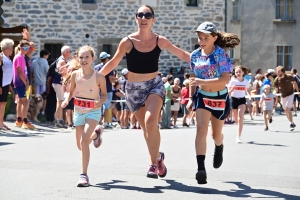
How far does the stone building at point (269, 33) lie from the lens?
139ft

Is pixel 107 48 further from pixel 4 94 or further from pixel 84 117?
pixel 84 117

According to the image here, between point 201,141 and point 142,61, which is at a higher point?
point 142,61

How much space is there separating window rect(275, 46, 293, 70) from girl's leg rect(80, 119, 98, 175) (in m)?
34.3

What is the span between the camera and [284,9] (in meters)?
42.5

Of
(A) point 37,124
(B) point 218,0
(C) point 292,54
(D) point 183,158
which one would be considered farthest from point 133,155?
(C) point 292,54

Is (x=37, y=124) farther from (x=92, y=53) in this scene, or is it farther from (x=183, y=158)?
(x=92, y=53)

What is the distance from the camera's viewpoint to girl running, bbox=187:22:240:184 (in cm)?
923

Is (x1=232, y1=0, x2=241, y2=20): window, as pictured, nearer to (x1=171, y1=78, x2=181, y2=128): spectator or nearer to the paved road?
(x1=171, y1=78, x2=181, y2=128): spectator

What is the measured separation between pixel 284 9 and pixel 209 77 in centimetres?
3415

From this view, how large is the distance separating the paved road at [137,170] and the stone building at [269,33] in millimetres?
26820

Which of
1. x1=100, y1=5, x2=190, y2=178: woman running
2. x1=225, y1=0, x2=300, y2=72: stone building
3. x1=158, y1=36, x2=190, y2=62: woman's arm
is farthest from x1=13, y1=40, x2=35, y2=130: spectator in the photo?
x1=225, y1=0, x2=300, y2=72: stone building

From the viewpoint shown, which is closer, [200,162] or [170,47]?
[200,162]

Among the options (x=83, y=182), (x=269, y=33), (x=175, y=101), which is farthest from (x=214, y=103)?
(x=269, y=33)

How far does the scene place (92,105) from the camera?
9570 mm
